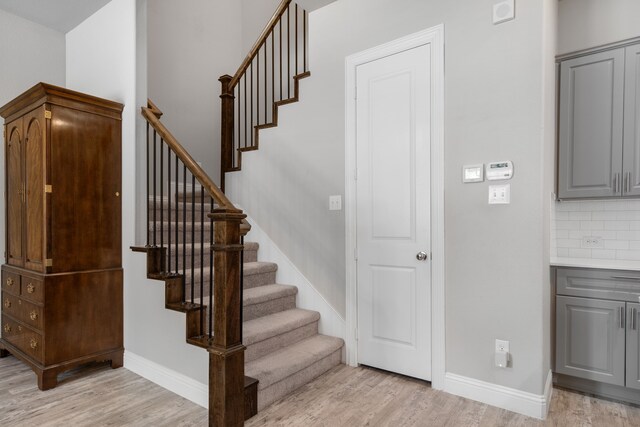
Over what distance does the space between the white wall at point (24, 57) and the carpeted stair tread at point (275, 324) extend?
95.6 inches

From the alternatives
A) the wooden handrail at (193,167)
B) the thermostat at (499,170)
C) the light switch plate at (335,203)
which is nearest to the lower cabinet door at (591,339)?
the thermostat at (499,170)

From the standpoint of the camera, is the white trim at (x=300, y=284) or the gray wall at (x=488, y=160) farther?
the white trim at (x=300, y=284)

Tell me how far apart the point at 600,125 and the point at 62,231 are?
385 cm

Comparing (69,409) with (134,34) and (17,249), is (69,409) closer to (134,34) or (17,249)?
(17,249)

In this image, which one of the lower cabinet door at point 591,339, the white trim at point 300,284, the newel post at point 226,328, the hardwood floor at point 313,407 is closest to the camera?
the newel post at point 226,328

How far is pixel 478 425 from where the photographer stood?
2.23 m

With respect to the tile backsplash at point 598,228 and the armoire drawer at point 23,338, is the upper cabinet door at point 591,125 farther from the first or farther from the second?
the armoire drawer at point 23,338

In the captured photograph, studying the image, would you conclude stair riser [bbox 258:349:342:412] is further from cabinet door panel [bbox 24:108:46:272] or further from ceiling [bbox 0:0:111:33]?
ceiling [bbox 0:0:111:33]

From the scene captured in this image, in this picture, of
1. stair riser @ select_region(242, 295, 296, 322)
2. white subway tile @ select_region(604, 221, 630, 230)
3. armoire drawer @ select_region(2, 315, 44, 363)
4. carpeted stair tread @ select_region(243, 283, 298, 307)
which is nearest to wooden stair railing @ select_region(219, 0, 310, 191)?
carpeted stair tread @ select_region(243, 283, 298, 307)

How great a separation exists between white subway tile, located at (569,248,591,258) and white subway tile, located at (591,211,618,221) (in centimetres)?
26

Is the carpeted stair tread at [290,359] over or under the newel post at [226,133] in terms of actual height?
under

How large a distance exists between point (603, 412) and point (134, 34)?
410 centimetres

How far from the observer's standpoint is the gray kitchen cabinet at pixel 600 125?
263 centimetres

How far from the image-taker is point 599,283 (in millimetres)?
2578
